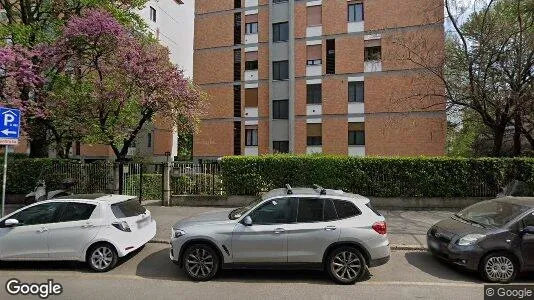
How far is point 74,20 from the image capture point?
13758 mm

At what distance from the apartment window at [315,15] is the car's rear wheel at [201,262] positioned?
25.3m

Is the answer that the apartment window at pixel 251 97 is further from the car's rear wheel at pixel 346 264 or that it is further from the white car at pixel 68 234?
the car's rear wheel at pixel 346 264

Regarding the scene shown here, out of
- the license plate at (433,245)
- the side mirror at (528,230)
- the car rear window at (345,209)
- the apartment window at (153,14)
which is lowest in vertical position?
the license plate at (433,245)

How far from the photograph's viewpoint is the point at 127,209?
7633mm

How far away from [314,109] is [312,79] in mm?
2295

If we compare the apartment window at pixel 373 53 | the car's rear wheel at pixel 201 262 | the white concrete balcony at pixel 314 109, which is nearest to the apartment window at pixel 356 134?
the white concrete balcony at pixel 314 109

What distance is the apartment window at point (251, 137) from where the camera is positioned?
30.0 m

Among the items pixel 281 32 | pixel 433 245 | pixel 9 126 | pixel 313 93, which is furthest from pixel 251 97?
pixel 433 245

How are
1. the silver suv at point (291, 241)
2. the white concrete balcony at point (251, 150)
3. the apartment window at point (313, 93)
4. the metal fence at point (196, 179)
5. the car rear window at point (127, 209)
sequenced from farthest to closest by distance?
the white concrete balcony at point (251, 150) → the apartment window at point (313, 93) → the metal fence at point (196, 179) → the car rear window at point (127, 209) → the silver suv at point (291, 241)

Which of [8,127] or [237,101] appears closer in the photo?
[8,127]

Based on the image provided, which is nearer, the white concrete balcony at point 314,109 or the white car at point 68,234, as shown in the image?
the white car at point 68,234

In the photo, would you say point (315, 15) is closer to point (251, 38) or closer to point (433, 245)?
point (251, 38)

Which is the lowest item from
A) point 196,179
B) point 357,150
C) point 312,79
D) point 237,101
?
point 196,179

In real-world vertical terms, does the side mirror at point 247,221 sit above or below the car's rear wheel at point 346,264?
above
